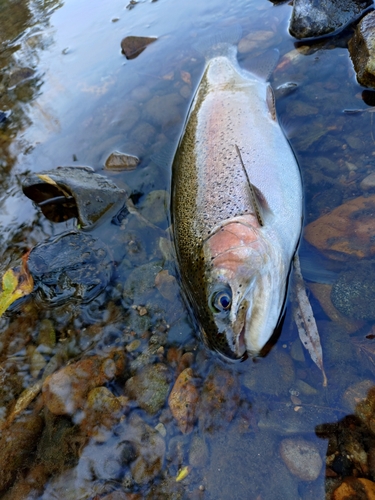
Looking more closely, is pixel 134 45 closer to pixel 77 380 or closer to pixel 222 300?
pixel 222 300

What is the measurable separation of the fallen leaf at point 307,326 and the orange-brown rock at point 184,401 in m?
0.85

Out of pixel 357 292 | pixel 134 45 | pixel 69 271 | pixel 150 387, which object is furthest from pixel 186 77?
pixel 150 387

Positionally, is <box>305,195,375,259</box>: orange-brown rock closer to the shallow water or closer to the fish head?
the shallow water

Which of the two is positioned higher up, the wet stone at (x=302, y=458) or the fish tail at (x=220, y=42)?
the fish tail at (x=220, y=42)

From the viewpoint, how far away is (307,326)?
245 cm

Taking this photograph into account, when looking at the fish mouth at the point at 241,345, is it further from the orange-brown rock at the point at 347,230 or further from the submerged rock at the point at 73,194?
the submerged rock at the point at 73,194

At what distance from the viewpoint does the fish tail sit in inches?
187

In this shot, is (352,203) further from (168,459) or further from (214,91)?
(168,459)

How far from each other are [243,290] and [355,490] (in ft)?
4.16

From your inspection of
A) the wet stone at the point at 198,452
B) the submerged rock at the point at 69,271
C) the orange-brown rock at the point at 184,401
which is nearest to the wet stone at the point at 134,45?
the submerged rock at the point at 69,271

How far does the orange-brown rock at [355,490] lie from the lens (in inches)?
71.8

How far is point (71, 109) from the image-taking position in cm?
521

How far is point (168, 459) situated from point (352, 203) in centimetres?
247

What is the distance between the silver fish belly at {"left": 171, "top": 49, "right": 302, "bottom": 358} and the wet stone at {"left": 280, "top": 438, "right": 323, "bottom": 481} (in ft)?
1.98
